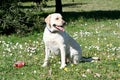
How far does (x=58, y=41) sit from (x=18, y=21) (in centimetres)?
717

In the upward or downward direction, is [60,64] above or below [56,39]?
below

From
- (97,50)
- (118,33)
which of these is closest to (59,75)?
(97,50)

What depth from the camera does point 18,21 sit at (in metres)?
16.6

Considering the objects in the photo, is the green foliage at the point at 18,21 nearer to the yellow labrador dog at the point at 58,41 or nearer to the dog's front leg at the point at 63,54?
the yellow labrador dog at the point at 58,41

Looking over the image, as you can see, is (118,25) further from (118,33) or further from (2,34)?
(2,34)

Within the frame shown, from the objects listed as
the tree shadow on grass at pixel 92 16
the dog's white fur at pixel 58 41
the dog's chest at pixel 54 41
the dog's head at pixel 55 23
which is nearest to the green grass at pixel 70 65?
the dog's white fur at pixel 58 41

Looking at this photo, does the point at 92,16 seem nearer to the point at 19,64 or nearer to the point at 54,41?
the point at 19,64

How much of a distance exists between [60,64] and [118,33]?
6.64m

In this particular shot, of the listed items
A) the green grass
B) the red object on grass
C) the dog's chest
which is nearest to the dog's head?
the dog's chest

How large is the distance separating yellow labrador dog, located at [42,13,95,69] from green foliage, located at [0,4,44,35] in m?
6.28

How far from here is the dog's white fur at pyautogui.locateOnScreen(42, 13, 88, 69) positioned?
9.52m

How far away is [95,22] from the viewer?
20297mm

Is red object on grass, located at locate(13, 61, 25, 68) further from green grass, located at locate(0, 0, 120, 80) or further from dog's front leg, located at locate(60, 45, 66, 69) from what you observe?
dog's front leg, located at locate(60, 45, 66, 69)

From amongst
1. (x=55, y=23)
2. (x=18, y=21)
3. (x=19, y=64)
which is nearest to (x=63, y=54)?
(x=55, y=23)
